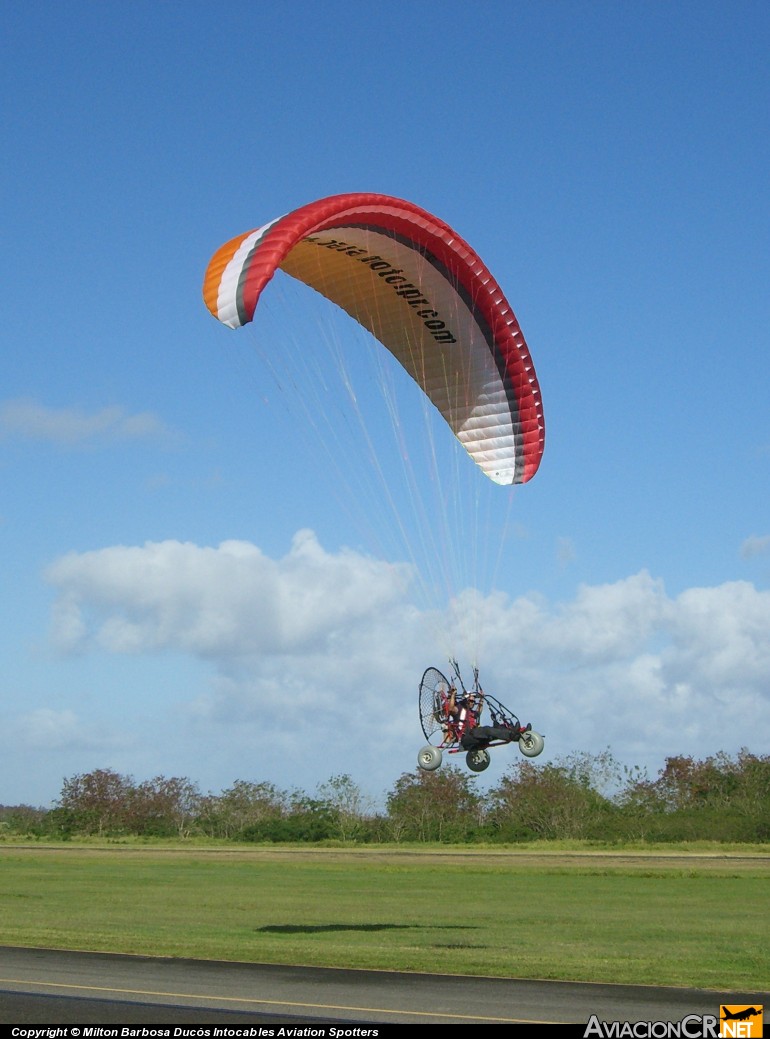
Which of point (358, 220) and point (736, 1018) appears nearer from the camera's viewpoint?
point (736, 1018)

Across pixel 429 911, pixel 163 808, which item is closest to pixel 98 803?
pixel 163 808

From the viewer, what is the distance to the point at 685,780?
71.6m

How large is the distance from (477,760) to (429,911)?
1279 cm

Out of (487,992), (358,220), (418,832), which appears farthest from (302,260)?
(418,832)

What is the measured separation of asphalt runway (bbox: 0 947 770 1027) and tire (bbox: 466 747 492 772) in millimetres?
2832

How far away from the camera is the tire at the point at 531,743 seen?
1611 centimetres

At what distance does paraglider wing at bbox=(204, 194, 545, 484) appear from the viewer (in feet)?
61.3

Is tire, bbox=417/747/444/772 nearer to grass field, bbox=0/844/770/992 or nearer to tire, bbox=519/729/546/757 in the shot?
tire, bbox=519/729/546/757

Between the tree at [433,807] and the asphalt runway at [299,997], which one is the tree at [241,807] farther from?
the asphalt runway at [299,997]

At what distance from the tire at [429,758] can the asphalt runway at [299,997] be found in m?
2.68

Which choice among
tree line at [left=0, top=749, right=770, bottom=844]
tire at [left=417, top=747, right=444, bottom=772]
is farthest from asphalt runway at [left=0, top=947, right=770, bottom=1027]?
tree line at [left=0, top=749, right=770, bottom=844]

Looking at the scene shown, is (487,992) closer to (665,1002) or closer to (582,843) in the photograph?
(665,1002)

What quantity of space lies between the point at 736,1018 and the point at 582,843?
4779 centimetres

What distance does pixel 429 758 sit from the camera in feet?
52.7
